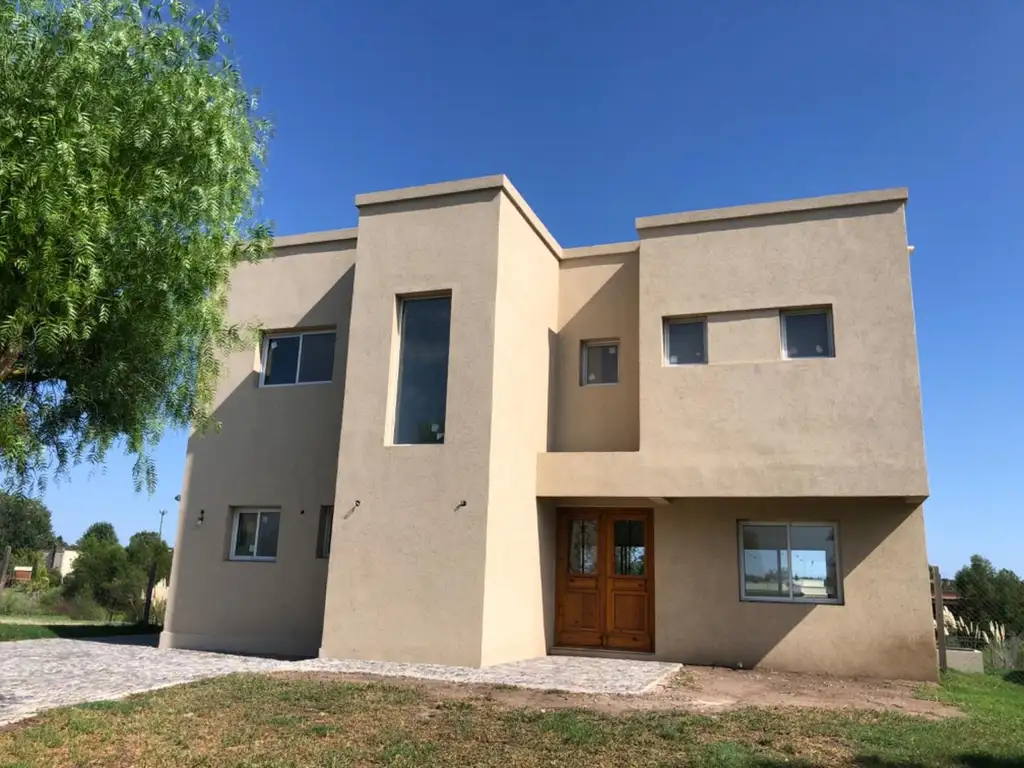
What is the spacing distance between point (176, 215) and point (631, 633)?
9.36 meters

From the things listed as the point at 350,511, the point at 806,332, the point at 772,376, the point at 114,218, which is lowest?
the point at 350,511

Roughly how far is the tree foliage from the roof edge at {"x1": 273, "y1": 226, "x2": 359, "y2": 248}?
13.9m

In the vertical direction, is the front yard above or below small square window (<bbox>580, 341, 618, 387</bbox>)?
below

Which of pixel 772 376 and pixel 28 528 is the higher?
pixel 772 376

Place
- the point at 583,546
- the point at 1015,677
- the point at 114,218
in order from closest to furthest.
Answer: the point at 114,218
the point at 1015,677
the point at 583,546

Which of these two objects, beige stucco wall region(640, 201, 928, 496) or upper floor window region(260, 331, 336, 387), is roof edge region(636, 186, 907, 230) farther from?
upper floor window region(260, 331, 336, 387)

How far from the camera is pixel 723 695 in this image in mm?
9328

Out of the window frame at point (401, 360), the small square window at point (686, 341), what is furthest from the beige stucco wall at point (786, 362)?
the window frame at point (401, 360)

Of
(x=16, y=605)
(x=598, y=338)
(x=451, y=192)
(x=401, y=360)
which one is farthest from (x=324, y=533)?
(x=16, y=605)

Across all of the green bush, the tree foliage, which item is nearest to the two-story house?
the tree foliage

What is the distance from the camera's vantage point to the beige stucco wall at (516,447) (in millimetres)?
11203

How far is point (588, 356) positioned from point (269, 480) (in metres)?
5.99

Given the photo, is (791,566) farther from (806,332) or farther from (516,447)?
(516,447)

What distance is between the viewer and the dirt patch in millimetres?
8305
